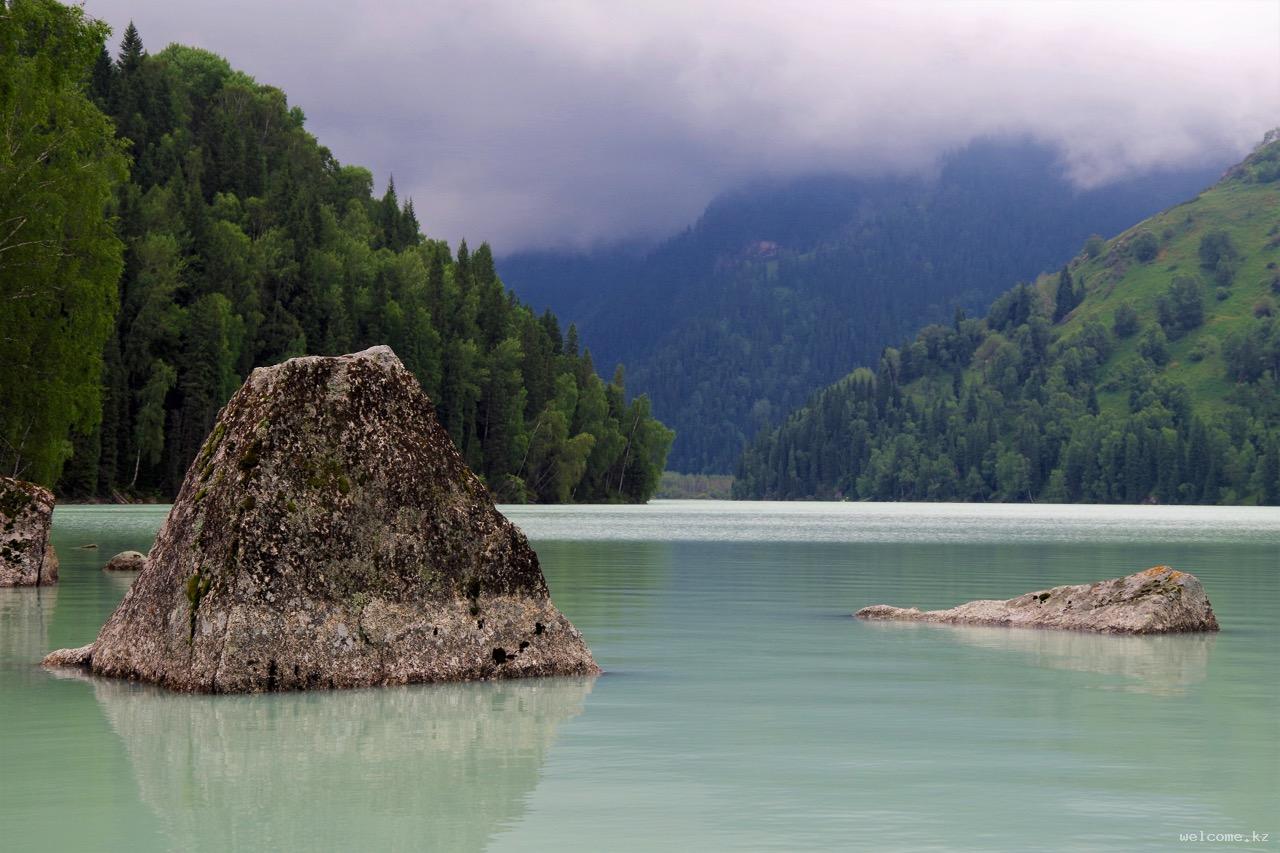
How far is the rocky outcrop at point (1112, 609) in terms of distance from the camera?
91.5 ft

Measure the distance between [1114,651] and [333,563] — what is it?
479 inches

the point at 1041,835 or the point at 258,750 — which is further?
the point at 258,750

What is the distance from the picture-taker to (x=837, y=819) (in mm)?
12016

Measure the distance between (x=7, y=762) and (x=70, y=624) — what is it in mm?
13781

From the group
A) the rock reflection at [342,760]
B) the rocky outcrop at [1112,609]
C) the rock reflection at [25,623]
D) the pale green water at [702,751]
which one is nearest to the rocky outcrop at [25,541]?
the rock reflection at [25,623]

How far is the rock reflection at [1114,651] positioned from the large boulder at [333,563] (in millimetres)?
6940

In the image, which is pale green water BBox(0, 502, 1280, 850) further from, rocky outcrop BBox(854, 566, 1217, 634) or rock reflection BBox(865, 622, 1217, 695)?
rocky outcrop BBox(854, 566, 1217, 634)

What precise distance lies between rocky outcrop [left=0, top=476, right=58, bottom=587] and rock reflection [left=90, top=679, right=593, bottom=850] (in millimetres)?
18873

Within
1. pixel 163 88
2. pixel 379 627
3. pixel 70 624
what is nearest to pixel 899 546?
pixel 70 624

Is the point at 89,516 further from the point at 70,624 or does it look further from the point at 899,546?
the point at 70,624

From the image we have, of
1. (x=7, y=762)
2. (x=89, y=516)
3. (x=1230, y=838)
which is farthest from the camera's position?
(x=89, y=516)

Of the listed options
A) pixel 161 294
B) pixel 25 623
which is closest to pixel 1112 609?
pixel 25 623

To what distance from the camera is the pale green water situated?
38.2ft

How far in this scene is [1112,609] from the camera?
28.4 m
